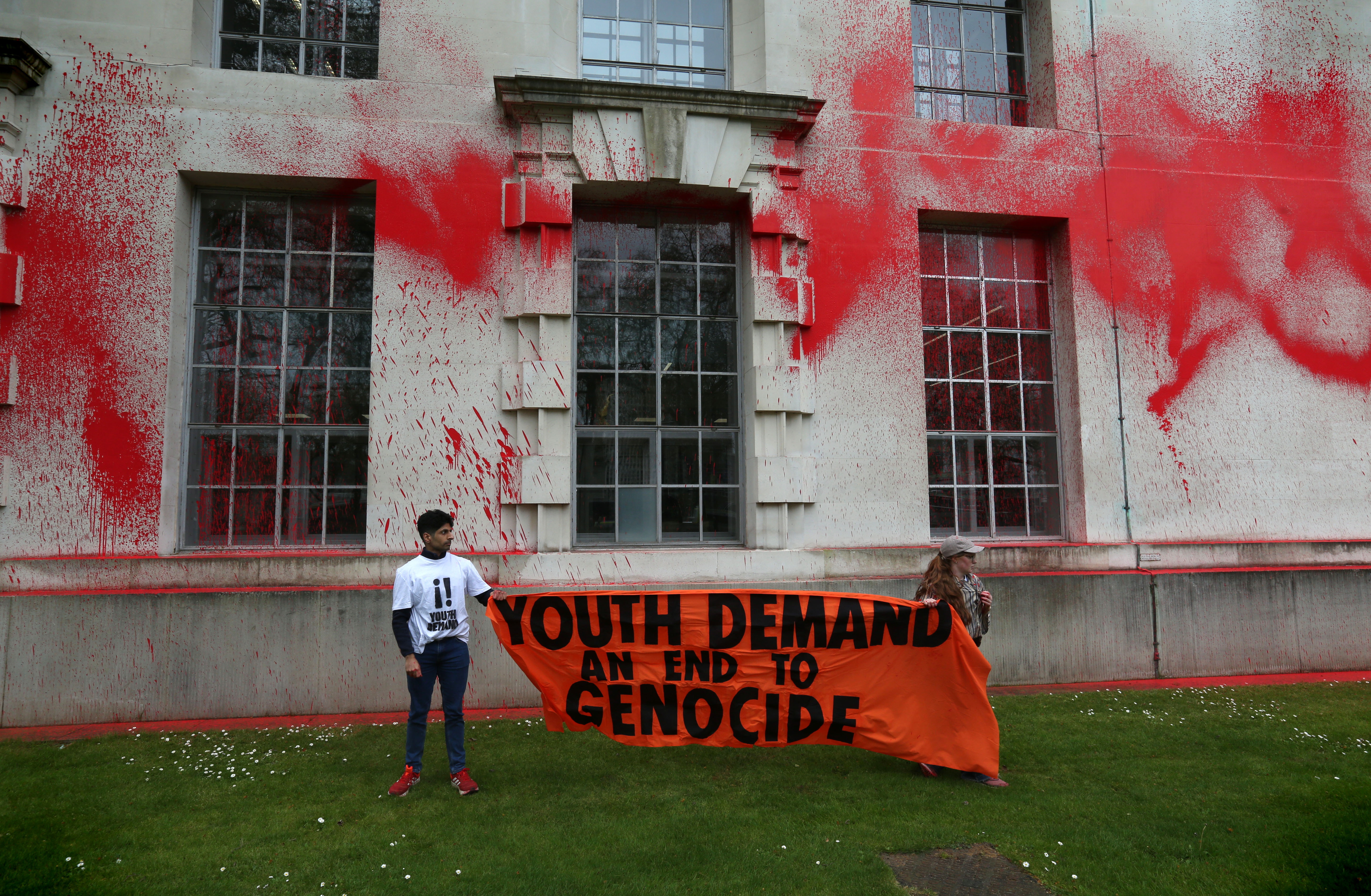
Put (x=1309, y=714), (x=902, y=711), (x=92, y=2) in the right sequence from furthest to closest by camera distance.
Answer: (x=92, y=2) < (x=1309, y=714) < (x=902, y=711)

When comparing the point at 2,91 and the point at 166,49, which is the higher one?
the point at 166,49

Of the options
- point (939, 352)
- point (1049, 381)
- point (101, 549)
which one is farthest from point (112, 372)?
point (1049, 381)

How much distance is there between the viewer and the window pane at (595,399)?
8.36 m

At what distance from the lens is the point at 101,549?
23.8 ft

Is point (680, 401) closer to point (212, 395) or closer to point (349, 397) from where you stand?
point (349, 397)

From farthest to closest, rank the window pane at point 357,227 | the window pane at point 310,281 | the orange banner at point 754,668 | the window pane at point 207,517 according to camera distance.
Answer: the window pane at point 357,227
the window pane at point 310,281
the window pane at point 207,517
the orange banner at point 754,668

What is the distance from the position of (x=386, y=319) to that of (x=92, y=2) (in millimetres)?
4317

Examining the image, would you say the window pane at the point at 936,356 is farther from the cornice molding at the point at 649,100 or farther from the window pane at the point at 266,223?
the window pane at the point at 266,223

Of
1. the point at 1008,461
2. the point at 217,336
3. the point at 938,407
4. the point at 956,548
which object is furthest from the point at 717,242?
the point at 217,336

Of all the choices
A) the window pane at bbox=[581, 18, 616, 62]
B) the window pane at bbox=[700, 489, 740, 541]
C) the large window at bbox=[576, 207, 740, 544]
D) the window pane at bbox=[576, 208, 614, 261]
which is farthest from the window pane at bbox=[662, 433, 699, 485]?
the window pane at bbox=[581, 18, 616, 62]

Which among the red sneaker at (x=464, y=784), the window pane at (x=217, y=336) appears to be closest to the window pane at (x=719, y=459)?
the red sneaker at (x=464, y=784)

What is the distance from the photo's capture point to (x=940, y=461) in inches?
352

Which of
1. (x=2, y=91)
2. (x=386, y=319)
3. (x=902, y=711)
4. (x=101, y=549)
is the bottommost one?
(x=902, y=711)

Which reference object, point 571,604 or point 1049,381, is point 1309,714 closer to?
point 1049,381
